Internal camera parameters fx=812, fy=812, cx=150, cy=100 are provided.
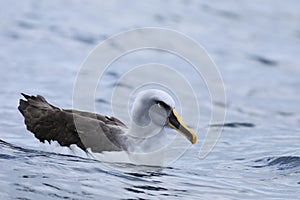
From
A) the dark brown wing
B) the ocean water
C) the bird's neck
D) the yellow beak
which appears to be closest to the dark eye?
the yellow beak

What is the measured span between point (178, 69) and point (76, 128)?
33.5ft

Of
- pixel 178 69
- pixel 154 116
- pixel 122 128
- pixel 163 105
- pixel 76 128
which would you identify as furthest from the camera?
pixel 178 69

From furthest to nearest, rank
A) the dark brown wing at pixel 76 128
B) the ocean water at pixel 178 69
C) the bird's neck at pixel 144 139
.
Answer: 1. the bird's neck at pixel 144 139
2. the dark brown wing at pixel 76 128
3. the ocean water at pixel 178 69

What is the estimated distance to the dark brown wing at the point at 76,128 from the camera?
480 inches

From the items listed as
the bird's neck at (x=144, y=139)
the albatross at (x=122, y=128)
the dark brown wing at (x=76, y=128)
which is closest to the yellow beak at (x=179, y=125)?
the albatross at (x=122, y=128)

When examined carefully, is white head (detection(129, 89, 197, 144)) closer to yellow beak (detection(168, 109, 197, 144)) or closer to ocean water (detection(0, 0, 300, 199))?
yellow beak (detection(168, 109, 197, 144))

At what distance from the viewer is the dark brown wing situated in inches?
480

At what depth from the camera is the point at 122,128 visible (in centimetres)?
1283

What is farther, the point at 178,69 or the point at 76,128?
the point at 178,69

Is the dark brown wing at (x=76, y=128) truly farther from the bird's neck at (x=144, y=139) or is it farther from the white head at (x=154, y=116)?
the white head at (x=154, y=116)

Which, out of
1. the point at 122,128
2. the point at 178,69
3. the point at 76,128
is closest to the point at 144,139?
the point at 122,128

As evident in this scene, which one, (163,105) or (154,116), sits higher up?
(163,105)

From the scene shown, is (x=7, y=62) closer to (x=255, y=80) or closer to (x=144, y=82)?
(x=144, y=82)

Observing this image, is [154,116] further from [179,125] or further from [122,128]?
[122,128]
